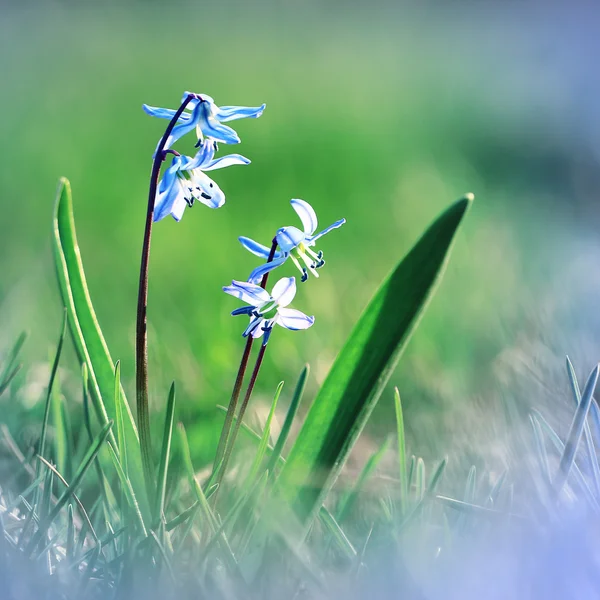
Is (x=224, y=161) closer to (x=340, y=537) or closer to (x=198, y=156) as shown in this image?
(x=198, y=156)

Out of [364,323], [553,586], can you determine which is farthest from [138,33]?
[553,586]

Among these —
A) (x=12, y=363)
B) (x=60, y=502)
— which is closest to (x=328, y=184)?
(x=12, y=363)

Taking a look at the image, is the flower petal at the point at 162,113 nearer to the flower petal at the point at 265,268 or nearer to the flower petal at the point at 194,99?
the flower petal at the point at 194,99

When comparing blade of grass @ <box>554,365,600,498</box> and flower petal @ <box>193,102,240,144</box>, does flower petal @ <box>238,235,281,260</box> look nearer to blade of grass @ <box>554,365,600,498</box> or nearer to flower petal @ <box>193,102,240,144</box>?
flower petal @ <box>193,102,240,144</box>

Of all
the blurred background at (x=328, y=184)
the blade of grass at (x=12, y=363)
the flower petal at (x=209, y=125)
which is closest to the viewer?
the flower petal at (x=209, y=125)

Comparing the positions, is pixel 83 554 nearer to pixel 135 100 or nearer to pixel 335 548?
pixel 335 548

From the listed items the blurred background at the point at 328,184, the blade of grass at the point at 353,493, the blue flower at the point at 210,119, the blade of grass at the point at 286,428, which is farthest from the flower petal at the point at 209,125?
the blurred background at the point at 328,184

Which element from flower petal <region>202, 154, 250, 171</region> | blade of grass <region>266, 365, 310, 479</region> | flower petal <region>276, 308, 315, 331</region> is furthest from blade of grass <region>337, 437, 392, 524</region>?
flower petal <region>202, 154, 250, 171</region>

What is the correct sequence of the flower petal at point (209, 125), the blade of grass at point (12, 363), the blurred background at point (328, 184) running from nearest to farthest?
the flower petal at point (209, 125) < the blade of grass at point (12, 363) < the blurred background at point (328, 184)
